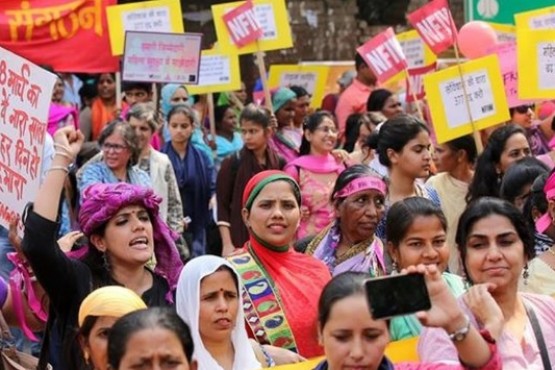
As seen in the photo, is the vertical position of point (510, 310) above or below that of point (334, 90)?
above

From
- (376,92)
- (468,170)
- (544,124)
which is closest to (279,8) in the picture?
(376,92)

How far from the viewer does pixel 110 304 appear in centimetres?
549

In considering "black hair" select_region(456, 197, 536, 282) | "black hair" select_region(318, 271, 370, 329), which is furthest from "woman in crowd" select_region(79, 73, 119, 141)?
"black hair" select_region(318, 271, 370, 329)

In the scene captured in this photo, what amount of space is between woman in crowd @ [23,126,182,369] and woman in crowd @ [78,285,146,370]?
0.48 metres

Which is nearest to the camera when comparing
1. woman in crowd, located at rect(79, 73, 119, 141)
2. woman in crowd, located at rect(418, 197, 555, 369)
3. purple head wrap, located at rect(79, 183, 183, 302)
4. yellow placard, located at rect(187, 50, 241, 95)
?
woman in crowd, located at rect(418, 197, 555, 369)

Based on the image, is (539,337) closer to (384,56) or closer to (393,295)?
(393,295)

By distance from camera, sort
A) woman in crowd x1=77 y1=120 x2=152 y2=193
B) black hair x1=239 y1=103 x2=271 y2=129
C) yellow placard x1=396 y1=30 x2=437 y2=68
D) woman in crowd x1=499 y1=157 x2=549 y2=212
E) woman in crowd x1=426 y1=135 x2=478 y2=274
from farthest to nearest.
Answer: yellow placard x1=396 y1=30 x2=437 y2=68 < black hair x1=239 y1=103 x2=271 y2=129 < woman in crowd x1=77 y1=120 x2=152 y2=193 < woman in crowd x1=426 y1=135 x2=478 y2=274 < woman in crowd x1=499 y1=157 x2=549 y2=212

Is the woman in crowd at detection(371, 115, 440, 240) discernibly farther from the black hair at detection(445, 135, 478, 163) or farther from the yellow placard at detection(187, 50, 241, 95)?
the yellow placard at detection(187, 50, 241, 95)

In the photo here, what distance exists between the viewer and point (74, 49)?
12.6 m

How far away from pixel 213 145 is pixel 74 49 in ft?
5.17

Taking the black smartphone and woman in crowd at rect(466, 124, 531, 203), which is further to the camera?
woman in crowd at rect(466, 124, 531, 203)

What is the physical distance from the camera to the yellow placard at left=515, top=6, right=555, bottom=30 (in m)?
11.7

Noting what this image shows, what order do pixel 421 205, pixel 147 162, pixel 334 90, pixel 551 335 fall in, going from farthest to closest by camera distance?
pixel 334 90 < pixel 147 162 < pixel 421 205 < pixel 551 335

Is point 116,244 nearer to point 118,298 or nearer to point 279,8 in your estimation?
point 118,298
